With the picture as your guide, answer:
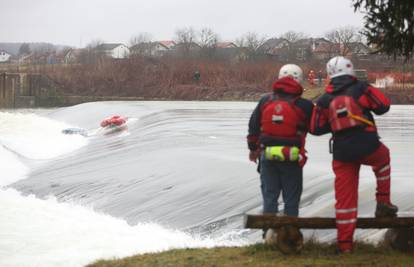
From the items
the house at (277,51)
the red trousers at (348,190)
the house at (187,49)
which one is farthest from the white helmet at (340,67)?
the house at (187,49)

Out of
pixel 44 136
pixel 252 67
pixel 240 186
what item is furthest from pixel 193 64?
pixel 240 186

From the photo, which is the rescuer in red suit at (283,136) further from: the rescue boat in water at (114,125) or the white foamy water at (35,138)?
the rescue boat in water at (114,125)

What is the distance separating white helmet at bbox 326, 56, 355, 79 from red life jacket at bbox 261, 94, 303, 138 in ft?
1.64

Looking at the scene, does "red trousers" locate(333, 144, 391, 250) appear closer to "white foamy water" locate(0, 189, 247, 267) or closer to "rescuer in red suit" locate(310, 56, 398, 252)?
"rescuer in red suit" locate(310, 56, 398, 252)

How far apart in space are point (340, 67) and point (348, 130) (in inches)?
25.8

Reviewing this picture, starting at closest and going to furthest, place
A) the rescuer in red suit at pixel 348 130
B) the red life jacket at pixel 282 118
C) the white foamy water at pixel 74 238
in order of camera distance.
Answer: the rescuer in red suit at pixel 348 130 < the red life jacket at pixel 282 118 < the white foamy water at pixel 74 238

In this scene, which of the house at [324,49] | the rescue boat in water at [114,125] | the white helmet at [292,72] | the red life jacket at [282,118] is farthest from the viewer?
the house at [324,49]

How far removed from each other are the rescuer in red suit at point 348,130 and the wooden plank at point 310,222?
19cm

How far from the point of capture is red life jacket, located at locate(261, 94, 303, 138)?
7551 mm

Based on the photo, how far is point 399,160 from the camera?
17109mm

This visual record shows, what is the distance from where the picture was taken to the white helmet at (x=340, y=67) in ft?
24.0

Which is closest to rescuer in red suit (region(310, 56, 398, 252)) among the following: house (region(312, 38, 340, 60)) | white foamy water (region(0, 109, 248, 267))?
white foamy water (region(0, 109, 248, 267))

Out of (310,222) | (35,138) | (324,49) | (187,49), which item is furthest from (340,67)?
(187,49)

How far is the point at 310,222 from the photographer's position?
7422mm
